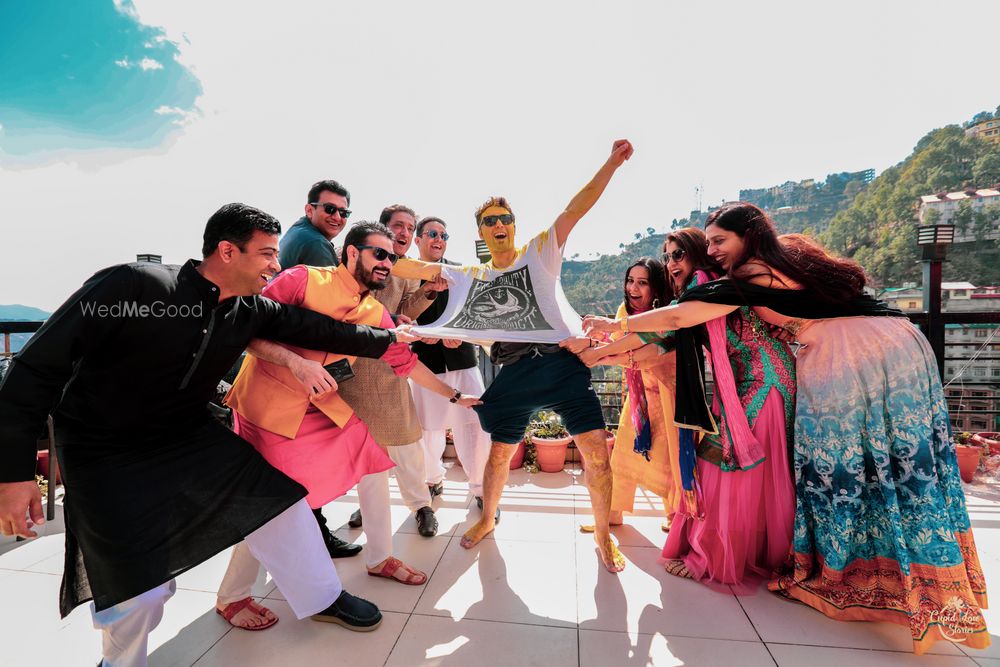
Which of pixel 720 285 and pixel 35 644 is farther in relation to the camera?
pixel 720 285

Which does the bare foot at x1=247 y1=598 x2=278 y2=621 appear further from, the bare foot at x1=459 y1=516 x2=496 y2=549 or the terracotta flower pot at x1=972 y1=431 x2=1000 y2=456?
the terracotta flower pot at x1=972 y1=431 x2=1000 y2=456

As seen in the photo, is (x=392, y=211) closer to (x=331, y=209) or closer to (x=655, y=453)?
(x=331, y=209)

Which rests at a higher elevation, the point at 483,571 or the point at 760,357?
the point at 760,357

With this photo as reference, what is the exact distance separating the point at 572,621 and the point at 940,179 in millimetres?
75193

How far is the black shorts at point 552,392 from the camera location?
2.52 meters

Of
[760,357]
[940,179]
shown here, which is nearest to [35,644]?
[760,357]

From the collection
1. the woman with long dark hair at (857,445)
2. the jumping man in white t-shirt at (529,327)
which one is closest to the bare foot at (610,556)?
the jumping man in white t-shirt at (529,327)

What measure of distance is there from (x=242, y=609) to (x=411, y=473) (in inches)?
43.5

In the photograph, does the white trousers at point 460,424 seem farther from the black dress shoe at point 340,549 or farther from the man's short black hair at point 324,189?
the man's short black hair at point 324,189

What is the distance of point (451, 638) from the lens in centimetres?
194

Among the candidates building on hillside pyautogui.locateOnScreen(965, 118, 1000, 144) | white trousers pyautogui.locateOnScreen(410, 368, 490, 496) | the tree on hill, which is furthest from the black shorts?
building on hillside pyautogui.locateOnScreen(965, 118, 1000, 144)

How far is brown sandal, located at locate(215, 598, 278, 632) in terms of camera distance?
79.2 inches

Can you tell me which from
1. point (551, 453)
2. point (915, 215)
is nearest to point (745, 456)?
point (551, 453)

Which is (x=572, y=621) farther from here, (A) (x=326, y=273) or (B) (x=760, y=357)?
(A) (x=326, y=273)
